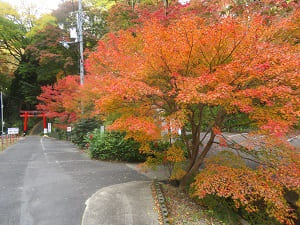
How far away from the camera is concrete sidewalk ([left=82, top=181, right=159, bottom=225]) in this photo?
14.6 feet

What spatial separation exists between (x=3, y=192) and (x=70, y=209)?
7.49ft

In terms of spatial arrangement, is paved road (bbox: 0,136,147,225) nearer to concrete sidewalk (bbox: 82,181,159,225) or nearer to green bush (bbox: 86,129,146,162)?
concrete sidewalk (bbox: 82,181,159,225)

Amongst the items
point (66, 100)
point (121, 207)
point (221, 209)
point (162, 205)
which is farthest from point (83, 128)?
point (221, 209)

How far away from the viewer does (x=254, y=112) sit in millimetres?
4336

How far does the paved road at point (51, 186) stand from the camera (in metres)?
4.55

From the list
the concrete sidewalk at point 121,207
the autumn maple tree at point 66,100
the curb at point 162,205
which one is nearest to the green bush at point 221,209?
the curb at point 162,205

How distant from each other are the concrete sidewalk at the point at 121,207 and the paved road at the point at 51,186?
25cm

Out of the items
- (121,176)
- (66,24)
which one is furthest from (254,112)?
(66,24)

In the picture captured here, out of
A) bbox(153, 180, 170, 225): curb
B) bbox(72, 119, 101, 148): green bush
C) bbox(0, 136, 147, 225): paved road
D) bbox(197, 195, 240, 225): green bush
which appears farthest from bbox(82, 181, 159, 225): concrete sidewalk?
bbox(72, 119, 101, 148): green bush

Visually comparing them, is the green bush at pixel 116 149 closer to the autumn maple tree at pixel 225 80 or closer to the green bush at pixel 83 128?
the green bush at pixel 83 128

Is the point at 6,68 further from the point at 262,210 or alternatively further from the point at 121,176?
the point at 262,210

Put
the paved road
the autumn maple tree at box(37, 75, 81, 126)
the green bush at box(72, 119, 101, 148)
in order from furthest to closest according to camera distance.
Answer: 1. the autumn maple tree at box(37, 75, 81, 126)
2. the green bush at box(72, 119, 101, 148)
3. the paved road

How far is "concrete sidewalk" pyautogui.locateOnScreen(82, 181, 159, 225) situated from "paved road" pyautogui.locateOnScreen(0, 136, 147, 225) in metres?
0.25

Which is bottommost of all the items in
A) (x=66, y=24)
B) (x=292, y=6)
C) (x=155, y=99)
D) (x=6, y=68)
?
(x=155, y=99)
